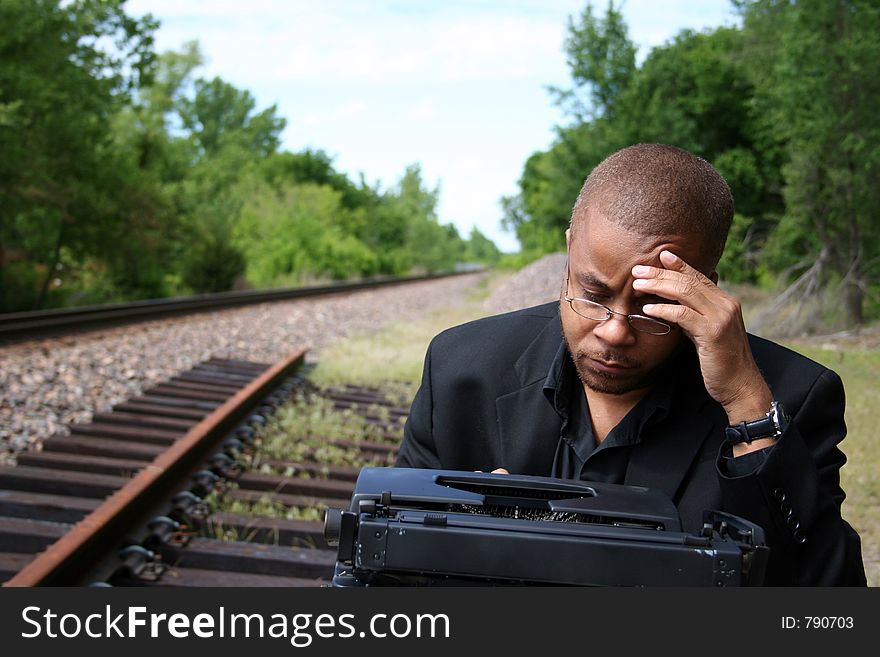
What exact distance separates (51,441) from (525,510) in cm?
461

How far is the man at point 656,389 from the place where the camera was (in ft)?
5.67

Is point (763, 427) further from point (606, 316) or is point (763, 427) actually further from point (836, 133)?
point (836, 133)

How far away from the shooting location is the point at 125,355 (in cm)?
946

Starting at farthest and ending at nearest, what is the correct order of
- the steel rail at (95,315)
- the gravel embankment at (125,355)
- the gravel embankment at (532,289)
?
the gravel embankment at (532,289)
the steel rail at (95,315)
the gravel embankment at (125,355)

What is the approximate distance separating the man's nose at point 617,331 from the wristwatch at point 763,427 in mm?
249

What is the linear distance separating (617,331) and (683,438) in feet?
0.89

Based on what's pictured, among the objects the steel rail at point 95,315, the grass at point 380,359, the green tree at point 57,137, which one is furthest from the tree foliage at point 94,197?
the grass at point 380,359

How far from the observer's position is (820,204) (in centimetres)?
1496

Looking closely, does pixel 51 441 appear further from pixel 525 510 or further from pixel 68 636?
pixel 525 510

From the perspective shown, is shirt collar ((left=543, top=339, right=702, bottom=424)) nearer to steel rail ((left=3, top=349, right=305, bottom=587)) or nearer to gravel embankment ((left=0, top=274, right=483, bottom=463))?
steel rail ((left=3, top=349, right=305, bottom=587))

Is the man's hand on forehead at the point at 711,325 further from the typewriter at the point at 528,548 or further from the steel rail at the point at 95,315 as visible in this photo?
the steel rail at the point at 95,315

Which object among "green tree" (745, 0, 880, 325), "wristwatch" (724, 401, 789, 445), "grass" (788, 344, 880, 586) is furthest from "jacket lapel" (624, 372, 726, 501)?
"green tree" (745, 0, 880, 325)

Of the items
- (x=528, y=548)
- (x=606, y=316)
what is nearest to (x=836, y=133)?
(x=606, y=316)

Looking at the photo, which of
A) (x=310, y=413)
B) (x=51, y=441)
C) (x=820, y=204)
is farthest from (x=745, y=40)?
(x=51, y=441)
